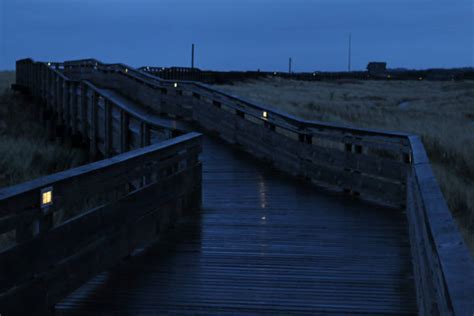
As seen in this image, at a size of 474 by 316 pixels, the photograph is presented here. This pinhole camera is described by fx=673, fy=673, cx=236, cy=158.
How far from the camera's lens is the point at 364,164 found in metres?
10.9

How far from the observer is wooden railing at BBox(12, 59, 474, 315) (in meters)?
2.85

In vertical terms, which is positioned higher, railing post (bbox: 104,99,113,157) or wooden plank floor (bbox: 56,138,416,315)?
railing post (bbox: 104,99,113,157)

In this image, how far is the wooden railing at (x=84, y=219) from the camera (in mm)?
4301

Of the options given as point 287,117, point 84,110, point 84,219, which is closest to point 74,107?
point 84,110

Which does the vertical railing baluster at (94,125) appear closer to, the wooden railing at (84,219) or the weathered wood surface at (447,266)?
the wooden railing at (84,219)

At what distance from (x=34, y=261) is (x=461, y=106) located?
41.1 meters

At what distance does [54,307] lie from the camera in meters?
4.98

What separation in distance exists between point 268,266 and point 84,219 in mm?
2075

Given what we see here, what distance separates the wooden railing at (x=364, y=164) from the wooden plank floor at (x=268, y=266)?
39 centimetres

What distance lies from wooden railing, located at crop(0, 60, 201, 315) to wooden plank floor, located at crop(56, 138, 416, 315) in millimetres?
266

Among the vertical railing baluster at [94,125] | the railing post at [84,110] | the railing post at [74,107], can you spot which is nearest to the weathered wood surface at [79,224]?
the vertical railing baluster at [94,125]

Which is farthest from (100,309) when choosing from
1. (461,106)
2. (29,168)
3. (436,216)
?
(461,106)

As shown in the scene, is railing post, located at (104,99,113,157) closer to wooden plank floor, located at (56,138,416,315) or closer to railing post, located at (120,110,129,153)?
railing post, located at (120,110,129,153)

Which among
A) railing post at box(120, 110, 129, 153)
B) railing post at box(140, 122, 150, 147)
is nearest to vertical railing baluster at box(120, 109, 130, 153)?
railing post at box(120, 110, 129, 153)
